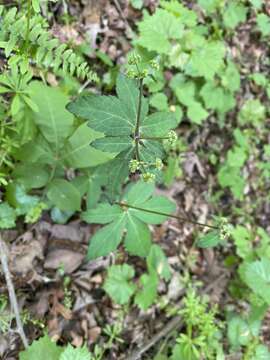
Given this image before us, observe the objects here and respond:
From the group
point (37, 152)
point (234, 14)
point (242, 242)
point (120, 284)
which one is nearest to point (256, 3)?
point (234, 14)

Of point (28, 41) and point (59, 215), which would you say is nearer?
point (28, 41)

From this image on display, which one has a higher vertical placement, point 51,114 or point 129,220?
point 51,114

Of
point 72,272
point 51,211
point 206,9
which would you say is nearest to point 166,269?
point 72,272

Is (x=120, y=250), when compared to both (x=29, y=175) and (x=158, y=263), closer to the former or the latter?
(x=158, y=263)

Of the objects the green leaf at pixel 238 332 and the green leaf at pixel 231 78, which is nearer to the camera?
the green leaf at pixel 238 332

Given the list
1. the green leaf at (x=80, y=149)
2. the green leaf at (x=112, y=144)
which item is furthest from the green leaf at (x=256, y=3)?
the green leaf at (x=112, y=144)

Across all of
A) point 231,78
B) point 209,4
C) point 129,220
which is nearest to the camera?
point 129,220

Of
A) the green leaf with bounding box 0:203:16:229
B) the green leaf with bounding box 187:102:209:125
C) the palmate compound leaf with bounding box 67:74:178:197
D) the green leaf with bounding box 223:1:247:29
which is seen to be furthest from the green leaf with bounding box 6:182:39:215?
the green leaf with bounding box 223:1:247:29

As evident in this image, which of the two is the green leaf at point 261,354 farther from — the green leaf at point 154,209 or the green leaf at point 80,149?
the green leaf at point 80,149
